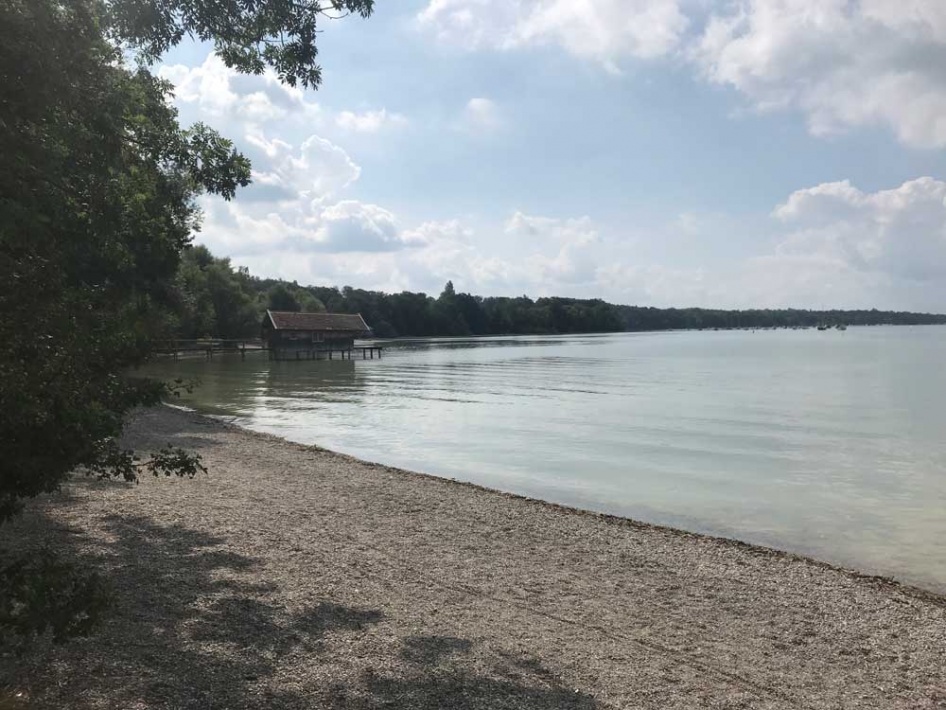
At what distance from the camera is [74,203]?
6.79 meters

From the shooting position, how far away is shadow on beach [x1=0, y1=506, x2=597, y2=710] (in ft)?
16.1

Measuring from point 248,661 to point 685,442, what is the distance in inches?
865

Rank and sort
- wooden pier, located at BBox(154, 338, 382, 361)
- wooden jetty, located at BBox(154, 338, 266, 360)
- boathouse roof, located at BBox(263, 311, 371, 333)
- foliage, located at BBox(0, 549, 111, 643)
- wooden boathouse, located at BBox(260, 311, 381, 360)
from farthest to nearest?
1. boathouse roof, located at BBox(263, 311, 371, 333)
2. wooden boathouse, located at BBox(260, 311, 381, 360)
3. wooden pier, located at BBox(154, 338, 382, 361)
4. wooden jetty, located at BBox(154, 338, 266, 360)
5. foliage, located at BBox(0, 549, 111, 643)

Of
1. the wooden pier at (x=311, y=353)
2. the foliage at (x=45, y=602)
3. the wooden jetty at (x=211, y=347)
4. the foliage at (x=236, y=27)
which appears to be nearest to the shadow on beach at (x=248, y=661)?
the foliage at (x=45, y=602)

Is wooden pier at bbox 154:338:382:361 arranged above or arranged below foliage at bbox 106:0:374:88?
below

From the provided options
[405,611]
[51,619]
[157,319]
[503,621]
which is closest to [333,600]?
[405,611]

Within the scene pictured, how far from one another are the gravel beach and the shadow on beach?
0.02 metres

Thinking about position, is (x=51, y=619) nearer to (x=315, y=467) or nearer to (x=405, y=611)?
(x=405, y=611)

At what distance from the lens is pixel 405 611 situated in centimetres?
714

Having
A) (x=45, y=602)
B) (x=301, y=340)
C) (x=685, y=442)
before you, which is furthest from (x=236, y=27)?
(x=301, y=340)

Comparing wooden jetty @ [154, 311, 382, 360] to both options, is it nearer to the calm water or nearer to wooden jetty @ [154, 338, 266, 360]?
wooden jetty @ [154, 338, 266, 360]

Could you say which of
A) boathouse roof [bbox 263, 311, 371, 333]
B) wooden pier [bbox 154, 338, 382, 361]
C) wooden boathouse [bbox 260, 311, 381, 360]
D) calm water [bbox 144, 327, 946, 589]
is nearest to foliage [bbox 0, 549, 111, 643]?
calm water [bbox 144, 327, 946, 589]

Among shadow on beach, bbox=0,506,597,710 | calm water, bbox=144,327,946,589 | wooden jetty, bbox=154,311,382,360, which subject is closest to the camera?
shadow on beach, bbox=0,506,597,710

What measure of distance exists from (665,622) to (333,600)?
11.5ft
